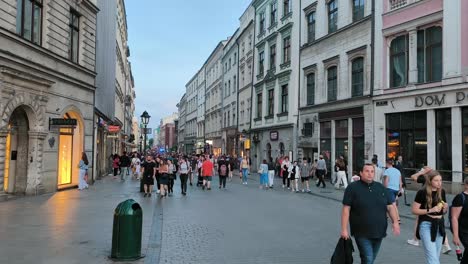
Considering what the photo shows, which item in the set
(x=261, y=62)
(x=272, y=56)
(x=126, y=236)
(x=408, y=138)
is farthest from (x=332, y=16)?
(x=126, y=236)

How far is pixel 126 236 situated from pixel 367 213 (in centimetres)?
388

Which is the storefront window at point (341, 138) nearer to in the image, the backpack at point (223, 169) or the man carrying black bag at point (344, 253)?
the backpack at point (223, 169)

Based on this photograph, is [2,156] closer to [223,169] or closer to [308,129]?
[223,169]

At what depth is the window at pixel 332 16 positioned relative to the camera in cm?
2881

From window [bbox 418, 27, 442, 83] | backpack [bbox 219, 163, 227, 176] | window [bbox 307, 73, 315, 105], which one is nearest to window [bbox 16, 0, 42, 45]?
backpack [bbox 219, 163, 227, 176]

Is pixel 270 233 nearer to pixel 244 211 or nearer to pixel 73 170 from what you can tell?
pixel 244 211

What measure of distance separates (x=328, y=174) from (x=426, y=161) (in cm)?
898

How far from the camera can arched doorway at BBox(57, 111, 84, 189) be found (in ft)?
66.3

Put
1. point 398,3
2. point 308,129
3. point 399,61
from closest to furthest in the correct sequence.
Answer: point 398,3
point 399,61
point 308,129

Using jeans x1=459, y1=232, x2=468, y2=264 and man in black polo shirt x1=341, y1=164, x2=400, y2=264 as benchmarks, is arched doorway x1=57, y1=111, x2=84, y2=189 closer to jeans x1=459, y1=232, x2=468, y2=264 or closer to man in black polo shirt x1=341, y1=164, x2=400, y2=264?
man in black polo shirt x1=341, y1=164, x2=400, y2=264

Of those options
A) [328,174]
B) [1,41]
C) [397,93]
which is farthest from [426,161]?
[1,41]

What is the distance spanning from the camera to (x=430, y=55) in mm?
21172

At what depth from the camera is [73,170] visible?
2155cm

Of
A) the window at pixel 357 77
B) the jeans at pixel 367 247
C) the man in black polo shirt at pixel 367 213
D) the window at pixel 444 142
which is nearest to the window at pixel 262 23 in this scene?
the window at pixel 357 77
